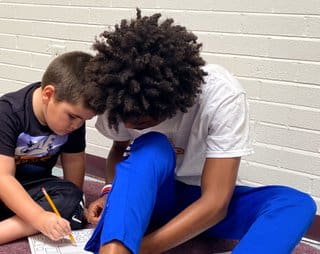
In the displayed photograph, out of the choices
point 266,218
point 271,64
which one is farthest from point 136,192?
point 271,64

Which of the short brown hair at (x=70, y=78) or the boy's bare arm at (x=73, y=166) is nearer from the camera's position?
the short brown hair at (x=70, y=78)

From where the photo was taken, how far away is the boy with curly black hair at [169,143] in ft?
2.46

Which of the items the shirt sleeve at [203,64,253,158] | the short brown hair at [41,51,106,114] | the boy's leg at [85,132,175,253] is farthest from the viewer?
the short brown hair at [41,51,106,114]

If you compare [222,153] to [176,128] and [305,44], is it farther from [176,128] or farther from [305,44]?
[305,44]

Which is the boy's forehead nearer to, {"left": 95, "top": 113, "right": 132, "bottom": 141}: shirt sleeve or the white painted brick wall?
{"left": 95, "top": 113, "right": 132, "bottom": 141}: shirt sleeve

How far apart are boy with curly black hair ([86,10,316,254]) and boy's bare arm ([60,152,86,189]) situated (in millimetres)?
335

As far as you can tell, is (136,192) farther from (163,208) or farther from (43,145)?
(43,145)

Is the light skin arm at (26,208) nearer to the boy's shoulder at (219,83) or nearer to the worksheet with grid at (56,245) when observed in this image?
the worksheet with grid at (56,245)

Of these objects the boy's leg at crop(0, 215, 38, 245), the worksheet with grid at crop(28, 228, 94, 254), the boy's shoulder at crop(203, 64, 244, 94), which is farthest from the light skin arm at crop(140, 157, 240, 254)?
the boy's leg at crop(0, 215, 38, 245)

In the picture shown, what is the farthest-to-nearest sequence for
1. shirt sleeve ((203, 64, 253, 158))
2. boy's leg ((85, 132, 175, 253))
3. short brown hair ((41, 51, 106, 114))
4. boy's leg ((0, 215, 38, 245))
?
1. boy's leg ((0, 215, 38, 245))
2. short brown hair ((41, 51, 106, 114))
3. shirt sleeve ((203, 64, 253, 158))
4. boy's leg ((85, 132, 175, 253))

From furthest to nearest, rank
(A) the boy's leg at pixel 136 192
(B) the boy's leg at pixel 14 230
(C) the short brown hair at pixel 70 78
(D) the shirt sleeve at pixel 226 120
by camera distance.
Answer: (B) the boy's leg at pixel 14 230
(C) the short brown hair at pixel 70 78
(D) the shirt sleeve at pixel 226 120
(A) the boy's leg at pixel 136 192

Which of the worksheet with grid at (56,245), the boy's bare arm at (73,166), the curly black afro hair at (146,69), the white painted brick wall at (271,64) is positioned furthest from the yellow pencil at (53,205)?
the white painted brick wall at (271,64)

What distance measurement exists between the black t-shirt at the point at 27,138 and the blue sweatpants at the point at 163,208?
315 millimetres

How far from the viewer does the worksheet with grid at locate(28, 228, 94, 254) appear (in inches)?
38.9
